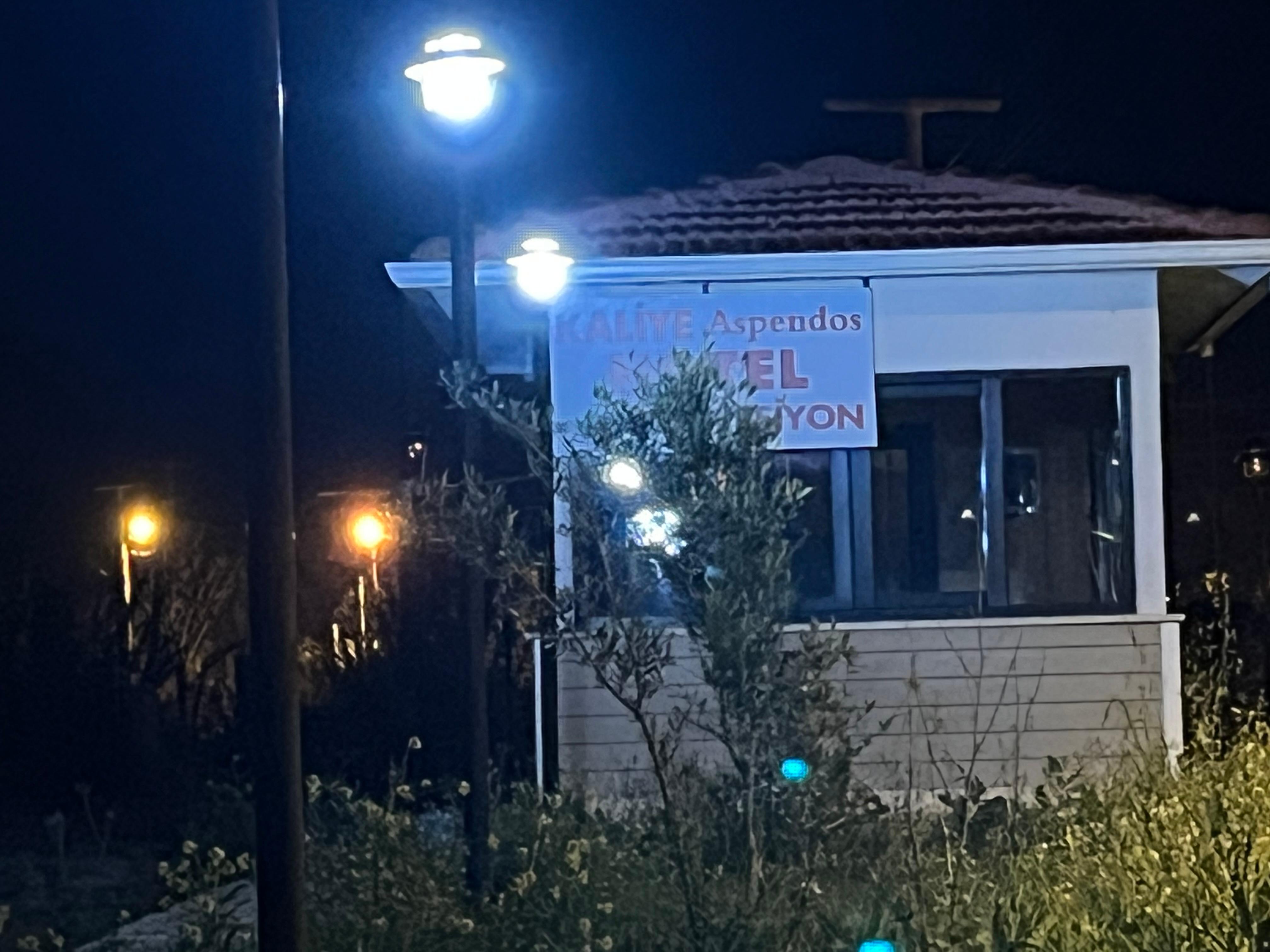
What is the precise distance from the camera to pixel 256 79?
5.58 m

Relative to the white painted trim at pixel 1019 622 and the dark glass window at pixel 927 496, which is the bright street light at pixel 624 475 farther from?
the dark glass window at pixel 927 496

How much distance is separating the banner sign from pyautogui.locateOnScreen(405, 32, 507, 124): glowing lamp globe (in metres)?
2.35

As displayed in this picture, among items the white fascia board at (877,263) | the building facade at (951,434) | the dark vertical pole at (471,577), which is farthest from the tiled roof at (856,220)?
the dark vertical pole at (471,577)

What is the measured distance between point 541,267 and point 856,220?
242cm

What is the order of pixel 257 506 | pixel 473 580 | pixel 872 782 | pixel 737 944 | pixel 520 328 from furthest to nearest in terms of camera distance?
pixel 520 328
pixel 872 782
pixel 473 580
pixel 737 944
pixel 257 506

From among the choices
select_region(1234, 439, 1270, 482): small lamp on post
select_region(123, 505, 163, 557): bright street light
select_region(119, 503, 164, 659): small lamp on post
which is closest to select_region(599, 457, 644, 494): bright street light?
select_region(119, 503, 164, 659): small lamp on post

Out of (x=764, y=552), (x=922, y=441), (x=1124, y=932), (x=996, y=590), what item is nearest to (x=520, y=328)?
(x=922, y=441)

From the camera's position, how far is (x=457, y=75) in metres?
6.90

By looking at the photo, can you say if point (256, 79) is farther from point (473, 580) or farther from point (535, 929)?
point (535, 929)

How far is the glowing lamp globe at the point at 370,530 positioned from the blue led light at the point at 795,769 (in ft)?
29.4

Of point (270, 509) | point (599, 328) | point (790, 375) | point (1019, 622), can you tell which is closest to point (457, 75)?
point (270, 509)

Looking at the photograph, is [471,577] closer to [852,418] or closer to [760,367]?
[760,367]

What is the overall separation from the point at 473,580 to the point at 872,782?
267cm

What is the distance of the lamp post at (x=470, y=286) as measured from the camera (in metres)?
6.89
